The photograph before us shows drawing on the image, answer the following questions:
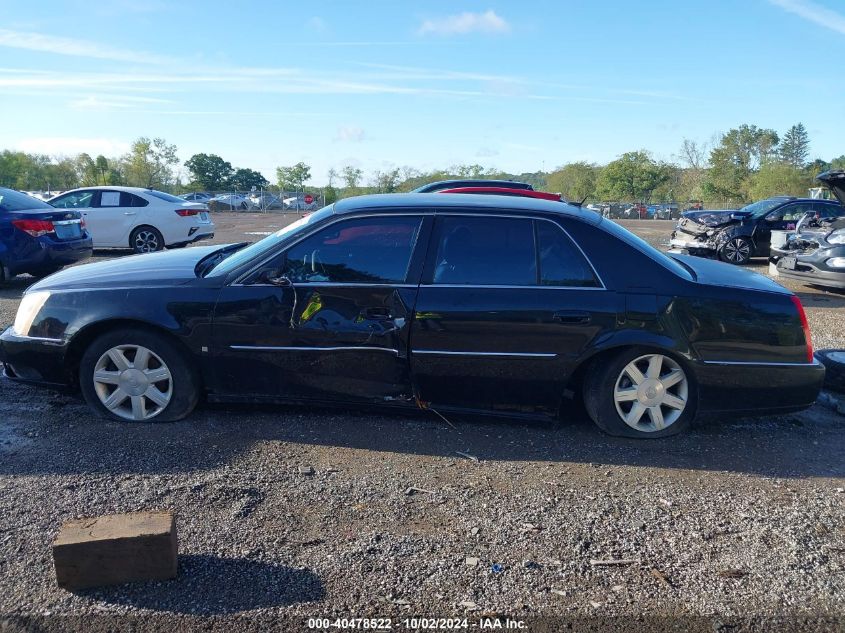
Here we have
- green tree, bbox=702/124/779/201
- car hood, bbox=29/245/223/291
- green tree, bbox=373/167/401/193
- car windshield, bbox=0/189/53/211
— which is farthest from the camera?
green tree, bbox=702/124/779/201

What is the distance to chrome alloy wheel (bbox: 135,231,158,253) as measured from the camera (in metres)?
14.9

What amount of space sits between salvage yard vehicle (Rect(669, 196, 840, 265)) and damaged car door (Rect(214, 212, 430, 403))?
1248 centimetres

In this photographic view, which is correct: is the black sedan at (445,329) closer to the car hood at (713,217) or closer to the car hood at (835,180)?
the car hood at (835,180)

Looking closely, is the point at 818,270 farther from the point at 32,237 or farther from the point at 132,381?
the point at 32,237

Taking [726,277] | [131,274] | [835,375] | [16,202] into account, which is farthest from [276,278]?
[16,202]

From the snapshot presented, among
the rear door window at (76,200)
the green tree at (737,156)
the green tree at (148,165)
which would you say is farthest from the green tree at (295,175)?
the rear door window at (76,200)

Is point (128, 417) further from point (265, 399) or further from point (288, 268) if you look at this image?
point (288, 268)

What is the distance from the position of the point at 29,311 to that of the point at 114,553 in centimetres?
263

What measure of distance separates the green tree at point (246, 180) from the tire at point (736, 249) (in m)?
76.9

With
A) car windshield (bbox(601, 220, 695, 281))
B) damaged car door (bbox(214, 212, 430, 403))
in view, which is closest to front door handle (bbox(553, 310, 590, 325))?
car windshield (bbox(601, 220, 695, 281))

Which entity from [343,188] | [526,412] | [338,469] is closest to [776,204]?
[526,412]

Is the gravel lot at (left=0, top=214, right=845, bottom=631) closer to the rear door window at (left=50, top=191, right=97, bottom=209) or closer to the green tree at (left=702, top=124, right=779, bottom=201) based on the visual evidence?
the rear door window at (left=50, top=191, right=97, bottom=209)

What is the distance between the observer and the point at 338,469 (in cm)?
403

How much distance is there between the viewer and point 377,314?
14.8 ft
